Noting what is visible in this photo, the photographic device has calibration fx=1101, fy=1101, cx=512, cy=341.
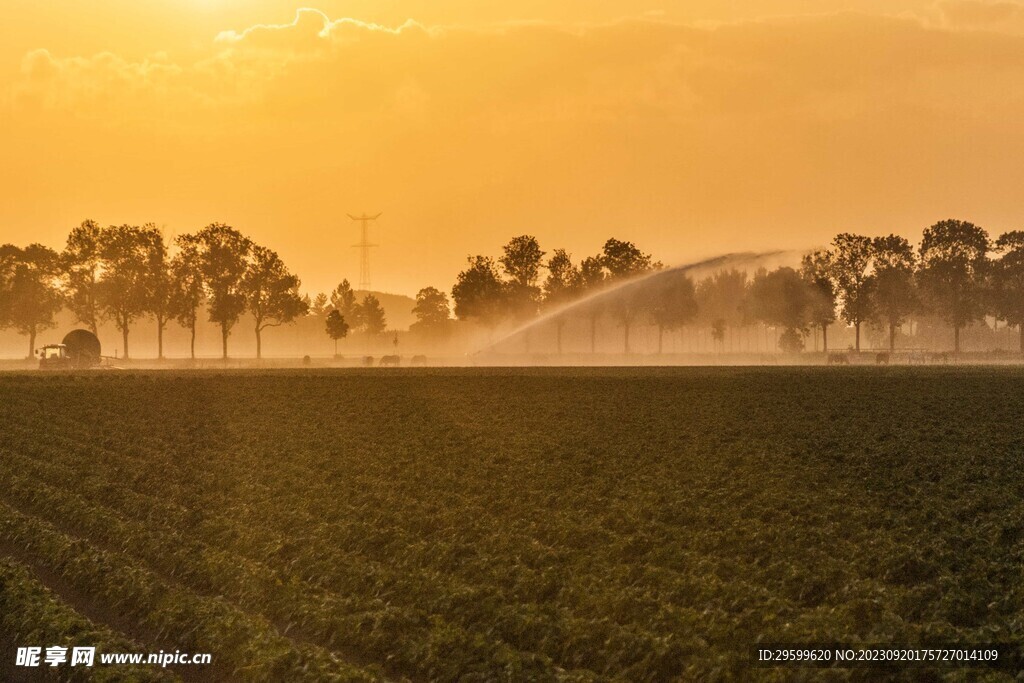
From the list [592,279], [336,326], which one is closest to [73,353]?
[336,326]

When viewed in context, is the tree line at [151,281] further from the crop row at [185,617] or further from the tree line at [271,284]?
the crop row at [185,617]

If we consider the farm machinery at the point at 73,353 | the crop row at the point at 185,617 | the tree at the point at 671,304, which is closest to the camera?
the crop row at the point at 185,617

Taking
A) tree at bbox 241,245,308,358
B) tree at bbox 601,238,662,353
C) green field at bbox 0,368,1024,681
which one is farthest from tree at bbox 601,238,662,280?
green field at bbox 0,368,1024,681

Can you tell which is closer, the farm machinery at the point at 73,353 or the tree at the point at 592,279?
the farm machinery at the point at 73,353

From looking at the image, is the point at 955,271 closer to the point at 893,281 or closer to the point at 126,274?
the point at 893,281

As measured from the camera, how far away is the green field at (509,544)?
15.2m

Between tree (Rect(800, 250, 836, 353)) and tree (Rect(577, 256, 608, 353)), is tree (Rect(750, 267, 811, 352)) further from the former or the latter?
tree (Rect(577, 256, 608, 353))

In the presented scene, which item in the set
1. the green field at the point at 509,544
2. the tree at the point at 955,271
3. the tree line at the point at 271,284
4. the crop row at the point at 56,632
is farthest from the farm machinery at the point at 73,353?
the tree at the point at 955,271

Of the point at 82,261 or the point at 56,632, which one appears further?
the point at 82,261

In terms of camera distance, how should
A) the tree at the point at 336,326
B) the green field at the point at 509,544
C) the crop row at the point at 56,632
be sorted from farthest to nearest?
the tree at the point at 336,326
the green field at the point at 509,544
the crop row at the point at 56,632

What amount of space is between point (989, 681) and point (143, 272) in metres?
160

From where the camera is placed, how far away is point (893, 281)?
538ft

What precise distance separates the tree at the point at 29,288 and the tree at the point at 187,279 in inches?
684

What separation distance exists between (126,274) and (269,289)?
803 inches
